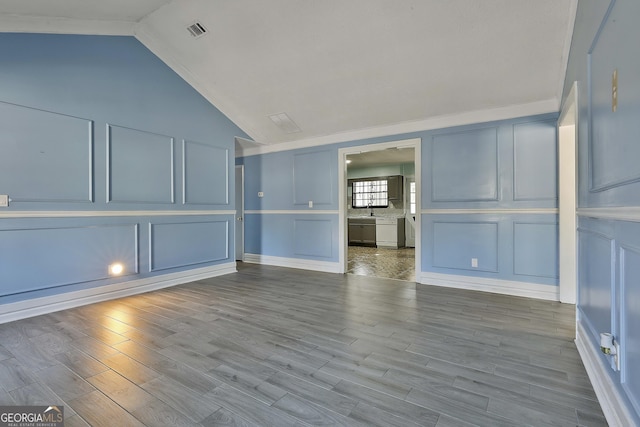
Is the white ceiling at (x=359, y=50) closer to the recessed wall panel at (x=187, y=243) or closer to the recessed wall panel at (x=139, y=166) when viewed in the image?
the recessed wall panel at (x=139, y=166)

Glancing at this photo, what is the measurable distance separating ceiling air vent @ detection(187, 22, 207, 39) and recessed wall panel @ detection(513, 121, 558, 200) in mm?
3934

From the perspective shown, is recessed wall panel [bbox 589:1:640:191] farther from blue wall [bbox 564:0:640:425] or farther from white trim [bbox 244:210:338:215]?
white trim [bbox 244:210:338:215]

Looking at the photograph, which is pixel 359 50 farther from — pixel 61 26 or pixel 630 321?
pixel 630 321

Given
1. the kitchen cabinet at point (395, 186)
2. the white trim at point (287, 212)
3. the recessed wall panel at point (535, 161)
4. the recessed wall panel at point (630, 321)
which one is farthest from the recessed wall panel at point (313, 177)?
the kitchen cabinet at point (395, 186)

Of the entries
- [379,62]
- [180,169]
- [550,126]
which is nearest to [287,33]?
[379,62]

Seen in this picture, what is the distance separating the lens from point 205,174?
469cm

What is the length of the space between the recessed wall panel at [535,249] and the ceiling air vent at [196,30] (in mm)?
4436

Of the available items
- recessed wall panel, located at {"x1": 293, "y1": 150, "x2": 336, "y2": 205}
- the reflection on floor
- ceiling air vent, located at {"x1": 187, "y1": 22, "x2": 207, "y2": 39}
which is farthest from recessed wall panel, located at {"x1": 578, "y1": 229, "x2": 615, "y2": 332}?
ceiling air vent, located at {"x1": 187, "y1": 22, "x2": 207, "y2": 39}

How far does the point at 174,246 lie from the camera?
4.29 metres

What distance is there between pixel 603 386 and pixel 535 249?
2.42 metres

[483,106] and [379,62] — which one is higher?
[379,62]

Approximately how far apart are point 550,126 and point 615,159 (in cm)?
262

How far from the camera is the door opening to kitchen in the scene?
8.13 metres

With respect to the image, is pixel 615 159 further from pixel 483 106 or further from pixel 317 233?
pixel 317 233
